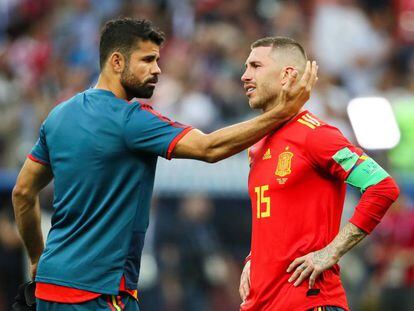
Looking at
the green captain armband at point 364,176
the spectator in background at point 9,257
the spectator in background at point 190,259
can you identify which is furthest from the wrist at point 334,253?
the spectator in background at point 9,257

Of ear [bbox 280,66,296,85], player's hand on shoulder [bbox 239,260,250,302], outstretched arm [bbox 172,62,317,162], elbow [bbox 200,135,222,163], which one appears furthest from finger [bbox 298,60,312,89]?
player's hand on shoulder [bbox 239,260,250,302]

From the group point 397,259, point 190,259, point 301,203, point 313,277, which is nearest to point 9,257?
point 190,259

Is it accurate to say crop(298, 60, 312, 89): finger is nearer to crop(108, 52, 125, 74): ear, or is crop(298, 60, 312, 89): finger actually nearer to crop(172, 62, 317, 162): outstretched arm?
crop(172, 62, 317, 162): outstretched arm

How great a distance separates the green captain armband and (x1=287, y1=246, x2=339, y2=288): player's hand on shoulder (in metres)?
0.40

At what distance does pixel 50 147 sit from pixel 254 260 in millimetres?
1382

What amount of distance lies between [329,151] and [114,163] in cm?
122

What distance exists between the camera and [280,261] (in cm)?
613

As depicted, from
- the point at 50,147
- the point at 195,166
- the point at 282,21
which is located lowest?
the point at 195,166

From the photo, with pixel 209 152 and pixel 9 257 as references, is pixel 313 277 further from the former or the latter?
pixel 9 257

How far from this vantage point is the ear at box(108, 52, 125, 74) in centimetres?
629

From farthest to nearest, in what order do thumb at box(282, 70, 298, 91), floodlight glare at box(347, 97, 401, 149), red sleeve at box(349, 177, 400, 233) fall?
floodlight glare at box(347, 97, 401, 149) → thumb at box(282, 70, 298, 91) → red sleeve at box(349, 177, 400, 233)

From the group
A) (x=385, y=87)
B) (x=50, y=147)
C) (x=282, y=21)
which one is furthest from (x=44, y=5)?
(x=50, y=147)

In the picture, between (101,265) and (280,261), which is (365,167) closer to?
(280,261)

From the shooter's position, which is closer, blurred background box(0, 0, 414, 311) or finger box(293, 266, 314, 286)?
finger box(293, 266, 314, 286)
